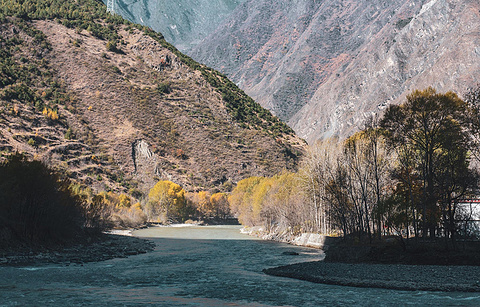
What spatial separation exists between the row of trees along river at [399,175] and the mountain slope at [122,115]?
74854 millimetres

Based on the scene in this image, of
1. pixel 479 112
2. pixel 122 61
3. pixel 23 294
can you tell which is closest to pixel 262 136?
pixel 122 61

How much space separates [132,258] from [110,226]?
47736mm

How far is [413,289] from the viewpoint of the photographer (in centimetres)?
2506

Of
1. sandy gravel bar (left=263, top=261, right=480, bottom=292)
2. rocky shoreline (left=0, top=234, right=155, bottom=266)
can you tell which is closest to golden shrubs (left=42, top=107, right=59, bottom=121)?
rocky shoreline (left=0, top=234, right=155, bottom=266)

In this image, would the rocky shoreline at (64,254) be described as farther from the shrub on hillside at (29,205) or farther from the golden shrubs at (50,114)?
the golden shrubs at (50,114)

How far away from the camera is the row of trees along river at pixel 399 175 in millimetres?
33438

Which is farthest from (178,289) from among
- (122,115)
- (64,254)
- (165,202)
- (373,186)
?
(122,115)

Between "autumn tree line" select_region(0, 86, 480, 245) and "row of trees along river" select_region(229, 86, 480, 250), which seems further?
"autumn tree line" select_region(0, 86, 480, 245)

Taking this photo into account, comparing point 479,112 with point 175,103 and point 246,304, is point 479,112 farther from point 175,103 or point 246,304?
point 175,103

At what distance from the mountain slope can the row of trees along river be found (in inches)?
2947

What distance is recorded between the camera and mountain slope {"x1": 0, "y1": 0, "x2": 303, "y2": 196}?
128 metres

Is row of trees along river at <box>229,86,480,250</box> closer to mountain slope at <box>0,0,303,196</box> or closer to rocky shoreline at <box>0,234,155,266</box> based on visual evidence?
rocky shoreline at <box>0,234,155,266</box>

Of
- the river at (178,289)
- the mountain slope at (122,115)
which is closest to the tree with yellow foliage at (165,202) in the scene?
the mountain slope at (122,115)

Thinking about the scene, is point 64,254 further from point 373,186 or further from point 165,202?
point 165,202
